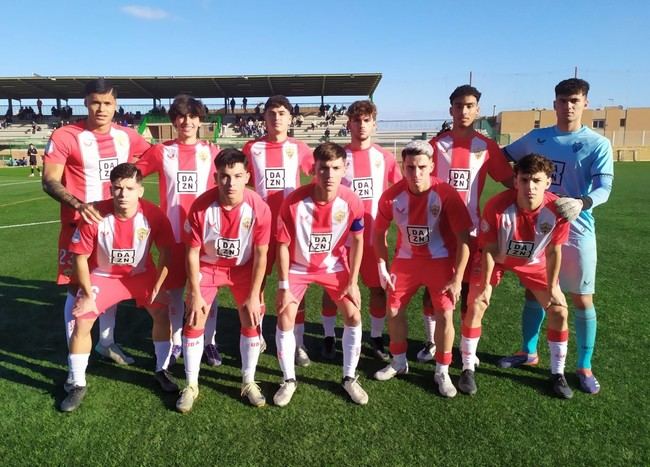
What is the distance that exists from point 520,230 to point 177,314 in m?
2.85

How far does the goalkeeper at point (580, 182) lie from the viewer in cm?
338

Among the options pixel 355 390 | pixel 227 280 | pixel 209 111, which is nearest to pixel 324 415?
pixel 355 390

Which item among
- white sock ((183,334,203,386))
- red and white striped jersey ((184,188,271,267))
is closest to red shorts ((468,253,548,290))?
red and white striped jersey ((184,188,271,267))

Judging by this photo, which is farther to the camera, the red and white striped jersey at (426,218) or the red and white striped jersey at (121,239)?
the red and white striped jersey at (426,218)

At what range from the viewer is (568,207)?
308cm

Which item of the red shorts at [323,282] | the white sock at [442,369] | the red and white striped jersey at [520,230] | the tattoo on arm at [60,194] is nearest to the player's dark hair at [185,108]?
the tattoo on arm at [60,194]

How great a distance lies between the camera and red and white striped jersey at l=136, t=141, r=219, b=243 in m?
3.80

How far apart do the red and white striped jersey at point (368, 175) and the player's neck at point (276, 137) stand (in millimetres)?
550

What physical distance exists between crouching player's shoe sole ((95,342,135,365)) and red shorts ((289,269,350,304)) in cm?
168

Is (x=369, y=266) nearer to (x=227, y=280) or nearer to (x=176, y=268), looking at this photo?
(x=227, y=280)

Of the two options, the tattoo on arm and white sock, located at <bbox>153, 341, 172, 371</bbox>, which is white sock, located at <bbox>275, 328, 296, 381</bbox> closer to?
white sock, located at <bbox>153, 341, 172, 371</bbox>

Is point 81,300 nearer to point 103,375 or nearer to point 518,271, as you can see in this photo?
point 103,375

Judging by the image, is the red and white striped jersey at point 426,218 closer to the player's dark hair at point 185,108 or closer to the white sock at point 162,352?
the player's dark hair at point 185,108

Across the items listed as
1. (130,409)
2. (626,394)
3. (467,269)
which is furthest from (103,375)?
(626,394)
